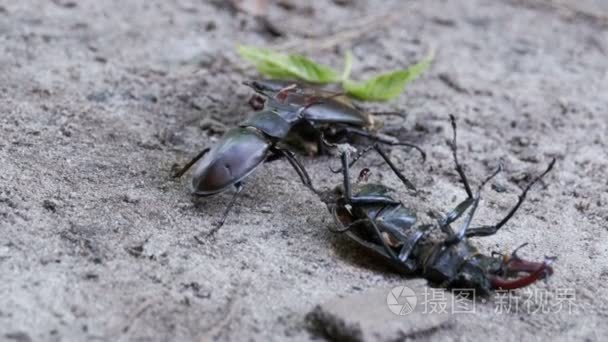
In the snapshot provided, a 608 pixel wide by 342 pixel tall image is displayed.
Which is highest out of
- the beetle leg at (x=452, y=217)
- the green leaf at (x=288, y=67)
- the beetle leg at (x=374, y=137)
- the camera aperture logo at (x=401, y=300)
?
the beetle leg at (x=452, y=217)

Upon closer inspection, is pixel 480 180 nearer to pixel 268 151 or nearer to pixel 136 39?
pixel 268 151

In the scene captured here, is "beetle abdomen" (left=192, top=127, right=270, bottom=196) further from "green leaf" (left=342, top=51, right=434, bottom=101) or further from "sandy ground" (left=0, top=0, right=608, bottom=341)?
"green leaf" (left=342, top=51, right=434, bottom=101)

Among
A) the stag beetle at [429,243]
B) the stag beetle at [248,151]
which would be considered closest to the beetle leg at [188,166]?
the stag beetle at [248,151]

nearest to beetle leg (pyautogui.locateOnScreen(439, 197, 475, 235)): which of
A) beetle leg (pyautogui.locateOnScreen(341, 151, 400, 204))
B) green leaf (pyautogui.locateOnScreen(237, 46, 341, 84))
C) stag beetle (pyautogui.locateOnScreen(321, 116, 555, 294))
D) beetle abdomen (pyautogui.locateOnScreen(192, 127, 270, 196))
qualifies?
stag beetle (pyautogui.locateOnScreen(321, 116, 555, 294))

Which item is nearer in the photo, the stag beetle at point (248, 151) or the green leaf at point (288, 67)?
the stag beetle at point (248, 151)

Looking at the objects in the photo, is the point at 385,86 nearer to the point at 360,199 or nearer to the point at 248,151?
the point at 248,151

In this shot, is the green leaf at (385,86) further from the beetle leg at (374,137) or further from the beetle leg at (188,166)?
the beetle leg at (188,166)
